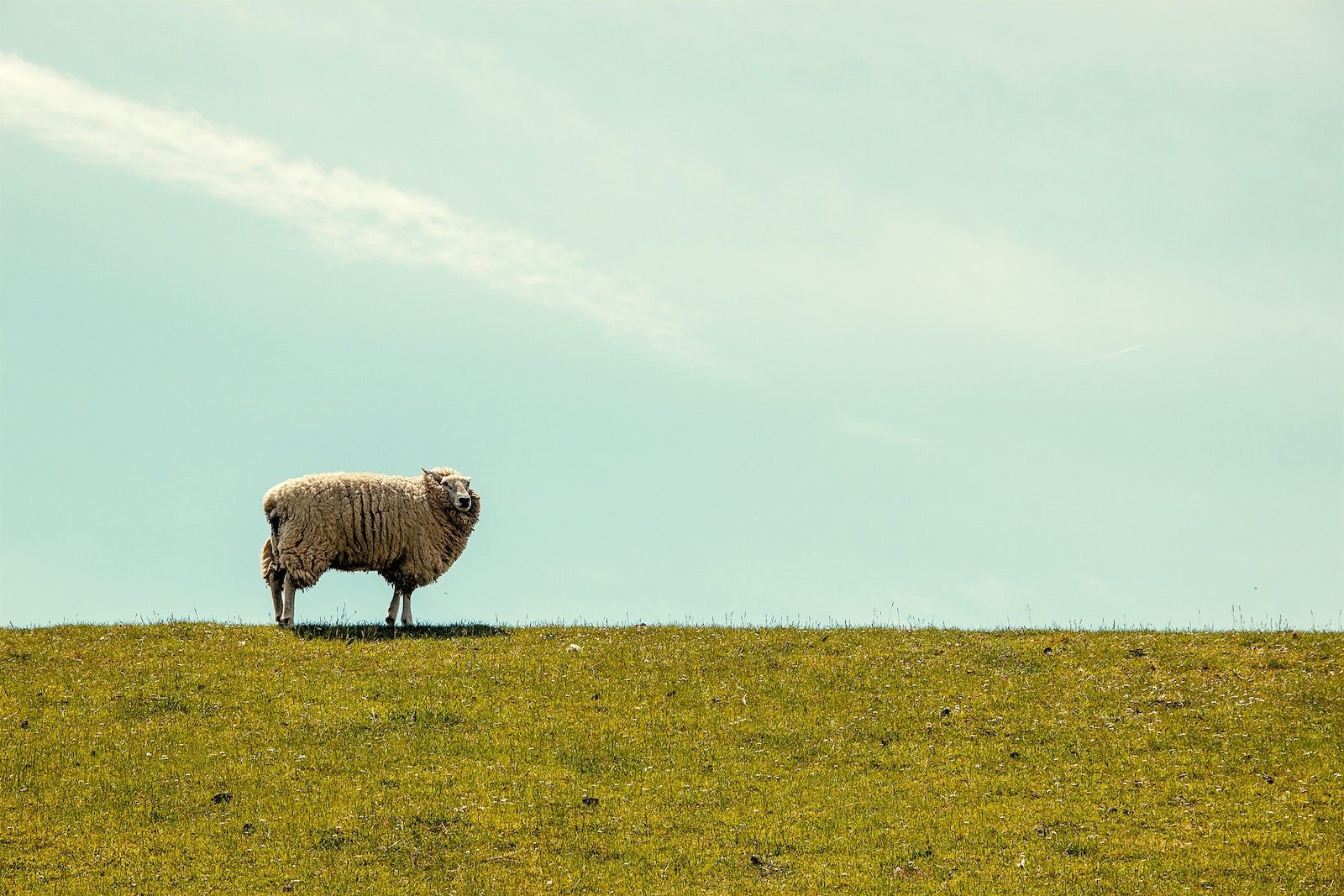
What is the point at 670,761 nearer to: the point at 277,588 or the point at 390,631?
the point at 390,631

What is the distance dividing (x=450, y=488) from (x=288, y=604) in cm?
516

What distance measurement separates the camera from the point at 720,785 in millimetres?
21609

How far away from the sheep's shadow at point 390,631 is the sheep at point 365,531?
3.86 ft

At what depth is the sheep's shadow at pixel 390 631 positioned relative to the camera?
29.7 metres

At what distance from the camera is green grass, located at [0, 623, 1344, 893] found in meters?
18.9

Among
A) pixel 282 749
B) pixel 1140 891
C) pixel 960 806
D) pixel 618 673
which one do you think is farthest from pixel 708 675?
pixel 1140 891

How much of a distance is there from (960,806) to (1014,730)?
3507 millimetres

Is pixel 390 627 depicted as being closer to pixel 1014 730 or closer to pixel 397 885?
pixel 397 885

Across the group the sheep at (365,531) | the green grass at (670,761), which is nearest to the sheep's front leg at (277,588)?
the sheep at (365,531)

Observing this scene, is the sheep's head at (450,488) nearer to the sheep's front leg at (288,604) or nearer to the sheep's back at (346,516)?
the sheep's back at (346,516)

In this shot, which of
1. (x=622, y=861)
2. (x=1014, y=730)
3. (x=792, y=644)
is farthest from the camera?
(x=792, y=644)

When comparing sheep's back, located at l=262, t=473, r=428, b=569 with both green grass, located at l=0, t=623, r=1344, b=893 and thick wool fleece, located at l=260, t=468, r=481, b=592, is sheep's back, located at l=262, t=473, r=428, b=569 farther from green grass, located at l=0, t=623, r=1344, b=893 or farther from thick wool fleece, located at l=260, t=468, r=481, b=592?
green grass, located at l=0, t=623, r=1344, b=893

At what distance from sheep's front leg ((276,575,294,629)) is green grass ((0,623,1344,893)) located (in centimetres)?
187

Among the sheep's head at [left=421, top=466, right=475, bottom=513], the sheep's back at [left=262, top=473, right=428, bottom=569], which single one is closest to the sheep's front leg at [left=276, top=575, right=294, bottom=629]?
the sheep's back at [left=262, top=473, right=428, bottom=569]
